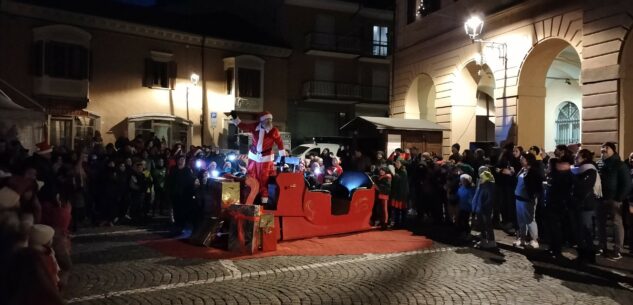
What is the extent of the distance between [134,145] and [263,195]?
706 cm

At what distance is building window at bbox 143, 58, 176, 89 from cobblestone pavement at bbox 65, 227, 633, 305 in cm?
1993

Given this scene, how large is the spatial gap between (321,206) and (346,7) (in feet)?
91.1

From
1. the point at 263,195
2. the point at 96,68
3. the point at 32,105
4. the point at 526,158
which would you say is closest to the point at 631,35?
the point at 526,158

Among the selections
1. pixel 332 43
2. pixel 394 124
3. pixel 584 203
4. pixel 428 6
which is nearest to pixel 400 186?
pixel 584 203

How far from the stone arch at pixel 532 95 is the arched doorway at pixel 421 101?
5849 millimetres

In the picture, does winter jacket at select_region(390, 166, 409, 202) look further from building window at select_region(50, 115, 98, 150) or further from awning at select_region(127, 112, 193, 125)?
awning at select_region(127, 112, 193, 125)

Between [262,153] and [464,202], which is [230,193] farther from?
[464,202]

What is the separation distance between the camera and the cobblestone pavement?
6.64 m

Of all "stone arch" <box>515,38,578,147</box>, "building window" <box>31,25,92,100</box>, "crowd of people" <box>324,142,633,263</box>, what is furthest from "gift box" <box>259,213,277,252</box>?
"building window" <box>31,25,92,100</box>

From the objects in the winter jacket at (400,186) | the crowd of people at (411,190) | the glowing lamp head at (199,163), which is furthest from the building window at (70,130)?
the winter jacket at (400,186)

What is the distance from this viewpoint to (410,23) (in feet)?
72.5

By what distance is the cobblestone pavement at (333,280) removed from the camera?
6641 millimetres

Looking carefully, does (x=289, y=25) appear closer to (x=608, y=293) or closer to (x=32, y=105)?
(x=32, y=105)

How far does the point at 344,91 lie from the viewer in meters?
36.5
